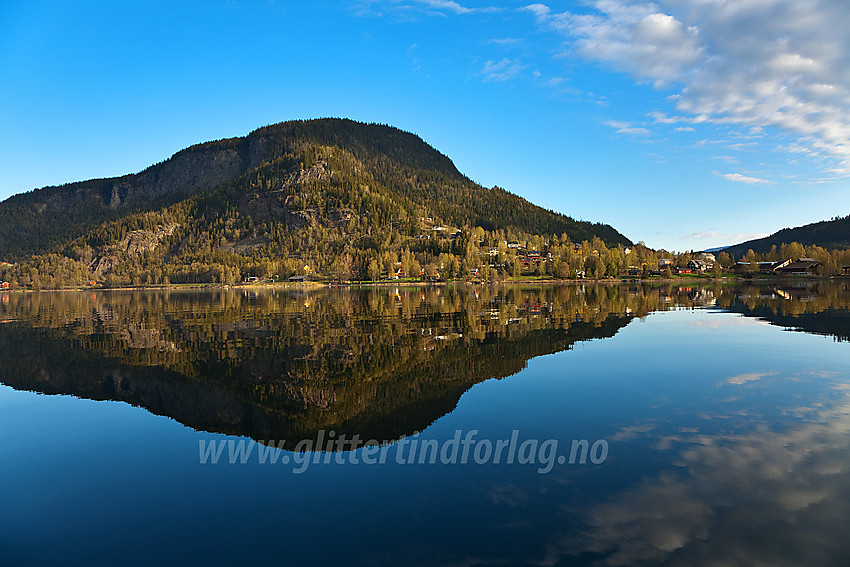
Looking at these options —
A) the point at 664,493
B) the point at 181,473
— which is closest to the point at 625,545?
the point at 664,493

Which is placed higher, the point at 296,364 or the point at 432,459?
the point at 296,364

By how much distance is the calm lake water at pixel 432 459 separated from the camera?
30.7ft

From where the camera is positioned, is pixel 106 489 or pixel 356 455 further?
pixel 356 455

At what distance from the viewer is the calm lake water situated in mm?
9344

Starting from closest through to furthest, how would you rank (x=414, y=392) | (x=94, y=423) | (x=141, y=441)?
(x=141, y=441)
(x=94, y=423)
(x=414, y=392)

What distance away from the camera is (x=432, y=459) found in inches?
544

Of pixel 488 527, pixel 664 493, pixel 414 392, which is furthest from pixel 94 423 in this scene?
pixel 664 493

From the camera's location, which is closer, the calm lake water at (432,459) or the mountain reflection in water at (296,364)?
the calm lake water at (432,459)

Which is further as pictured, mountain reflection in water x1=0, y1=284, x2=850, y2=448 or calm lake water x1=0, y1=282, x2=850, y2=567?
mountain reflection in water x1=0, y1=284, x2=850, y2=448

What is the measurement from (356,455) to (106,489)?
7.07 m

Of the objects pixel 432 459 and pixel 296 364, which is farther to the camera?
pixel 296 364

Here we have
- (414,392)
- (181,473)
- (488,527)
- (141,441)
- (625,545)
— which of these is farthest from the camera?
(414,392)

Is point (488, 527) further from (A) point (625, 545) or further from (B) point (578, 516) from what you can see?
(A) point (625, 545)

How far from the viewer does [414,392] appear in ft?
68.3
